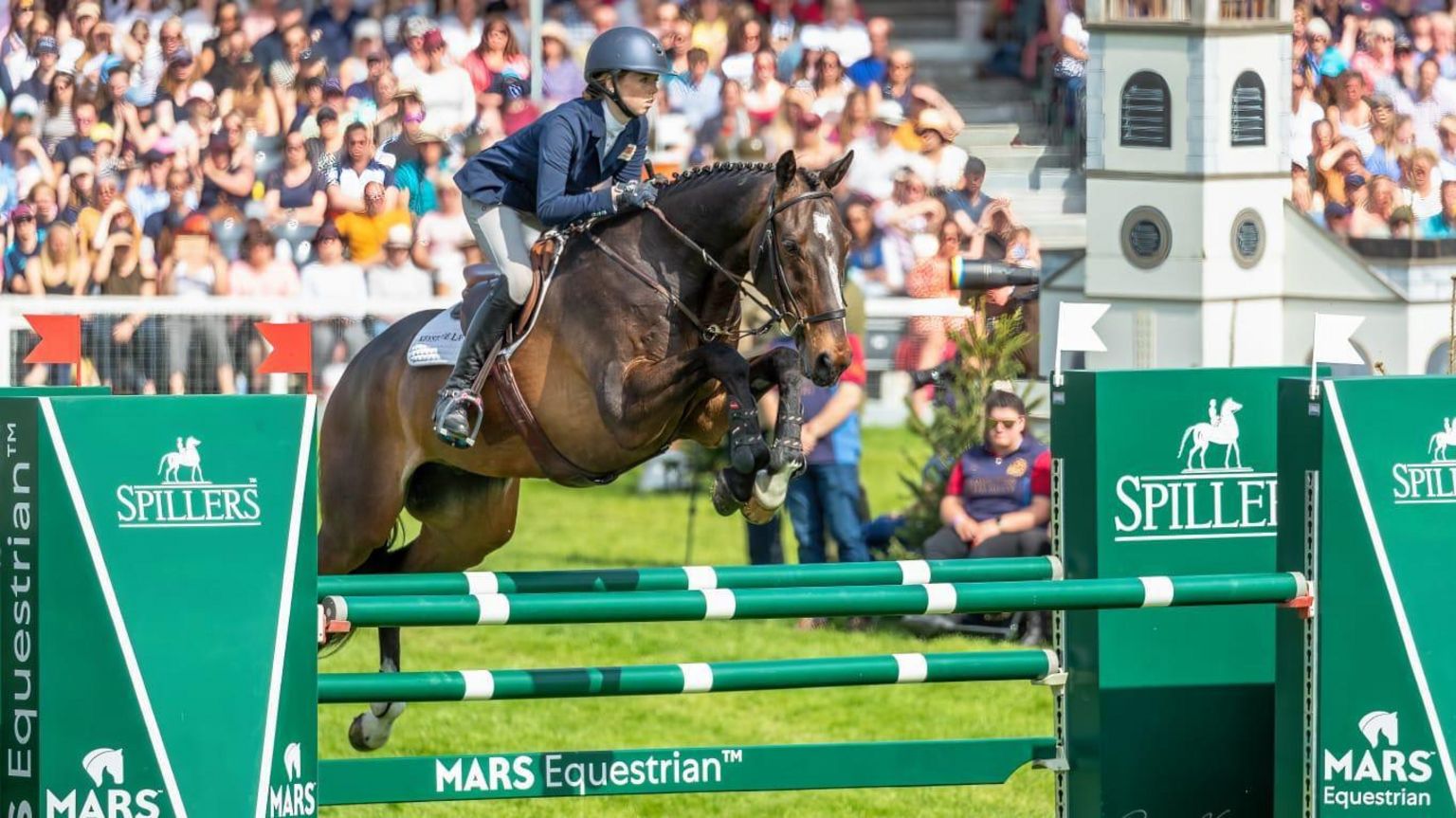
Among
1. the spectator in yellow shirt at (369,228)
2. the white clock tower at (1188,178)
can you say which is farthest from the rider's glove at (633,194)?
the spectator in yellow shirt at (369,228)

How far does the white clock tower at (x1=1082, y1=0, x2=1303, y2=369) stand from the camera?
923 cm

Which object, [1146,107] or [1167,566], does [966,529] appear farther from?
[1167,566]

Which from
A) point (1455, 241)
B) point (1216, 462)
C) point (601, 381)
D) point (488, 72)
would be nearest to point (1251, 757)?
point (1216, 462)

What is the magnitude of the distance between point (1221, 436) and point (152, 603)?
8.17ft

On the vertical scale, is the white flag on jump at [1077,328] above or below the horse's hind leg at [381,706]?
above

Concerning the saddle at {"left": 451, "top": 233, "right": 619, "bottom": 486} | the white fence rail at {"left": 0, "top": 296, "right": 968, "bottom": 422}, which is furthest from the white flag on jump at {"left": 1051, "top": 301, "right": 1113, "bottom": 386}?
the white fence rail at {"left": 0, "top": 296, "right": 968, "bottom": 422}

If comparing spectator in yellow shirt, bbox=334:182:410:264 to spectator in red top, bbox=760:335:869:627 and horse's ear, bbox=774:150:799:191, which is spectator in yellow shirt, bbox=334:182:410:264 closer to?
spectator in red top, bbox=760:335:869:627

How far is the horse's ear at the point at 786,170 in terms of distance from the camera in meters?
5.71

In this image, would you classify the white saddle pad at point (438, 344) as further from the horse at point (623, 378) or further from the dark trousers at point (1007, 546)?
the dark trousers at point (1007, 546)

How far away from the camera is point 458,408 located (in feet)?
19.9

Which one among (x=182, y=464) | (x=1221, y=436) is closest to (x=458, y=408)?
(x=182, y=464)

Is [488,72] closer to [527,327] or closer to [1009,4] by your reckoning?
[1009,4]

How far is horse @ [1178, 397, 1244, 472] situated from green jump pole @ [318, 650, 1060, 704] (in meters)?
0.62

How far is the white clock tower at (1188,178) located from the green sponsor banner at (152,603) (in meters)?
5.66
